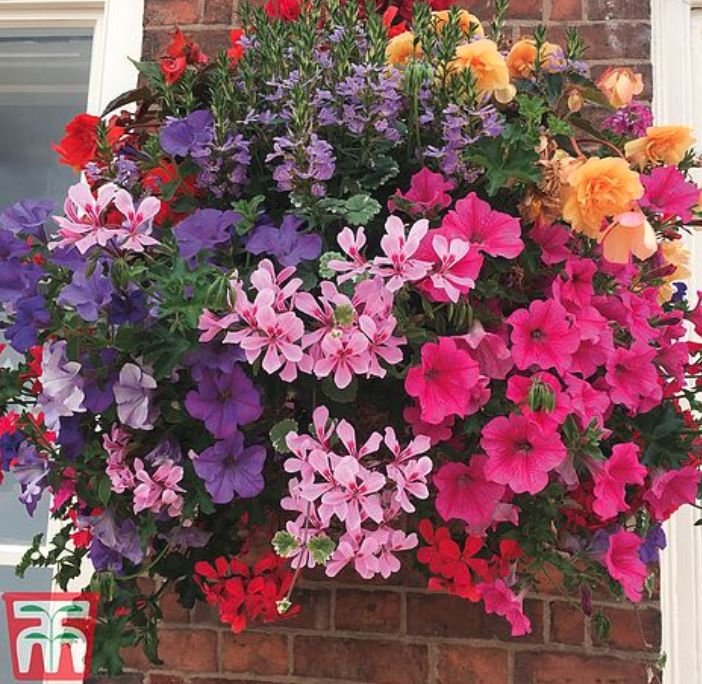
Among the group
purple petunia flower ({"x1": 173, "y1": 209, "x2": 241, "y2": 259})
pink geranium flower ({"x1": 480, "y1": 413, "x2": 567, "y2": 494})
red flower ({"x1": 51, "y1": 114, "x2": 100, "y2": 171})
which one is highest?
red flower ({"x1": 51, "y1": 114, "x2": 100, "y2": 171})

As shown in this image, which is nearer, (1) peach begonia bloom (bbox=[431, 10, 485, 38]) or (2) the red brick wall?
(1) peach begonia bloom (bbox=[431, 10, 485, 38])

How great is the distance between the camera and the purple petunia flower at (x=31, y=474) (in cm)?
96

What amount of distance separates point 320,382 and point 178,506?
0.67ft

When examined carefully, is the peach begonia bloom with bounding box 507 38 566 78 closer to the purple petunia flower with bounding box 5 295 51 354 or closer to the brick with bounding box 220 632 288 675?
the purple petunia flower with bounding box 5 295 51 354

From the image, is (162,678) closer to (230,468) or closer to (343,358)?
(230,468)

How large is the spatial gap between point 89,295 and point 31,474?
253 millimetres

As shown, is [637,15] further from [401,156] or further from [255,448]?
[255,448]

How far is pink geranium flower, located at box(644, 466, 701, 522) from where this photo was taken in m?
0.92

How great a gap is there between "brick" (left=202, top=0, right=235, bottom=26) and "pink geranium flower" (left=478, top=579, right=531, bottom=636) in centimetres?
112

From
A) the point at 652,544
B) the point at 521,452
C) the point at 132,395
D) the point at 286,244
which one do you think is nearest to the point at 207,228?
the point at 286,244

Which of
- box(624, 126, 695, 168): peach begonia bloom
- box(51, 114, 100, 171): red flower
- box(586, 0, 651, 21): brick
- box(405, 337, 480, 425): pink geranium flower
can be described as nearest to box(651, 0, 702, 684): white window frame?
box(586, 0, 651, 21): brick

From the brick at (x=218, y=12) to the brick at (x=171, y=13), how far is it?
2 cm

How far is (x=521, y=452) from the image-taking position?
82 cm

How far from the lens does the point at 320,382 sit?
91 cm
